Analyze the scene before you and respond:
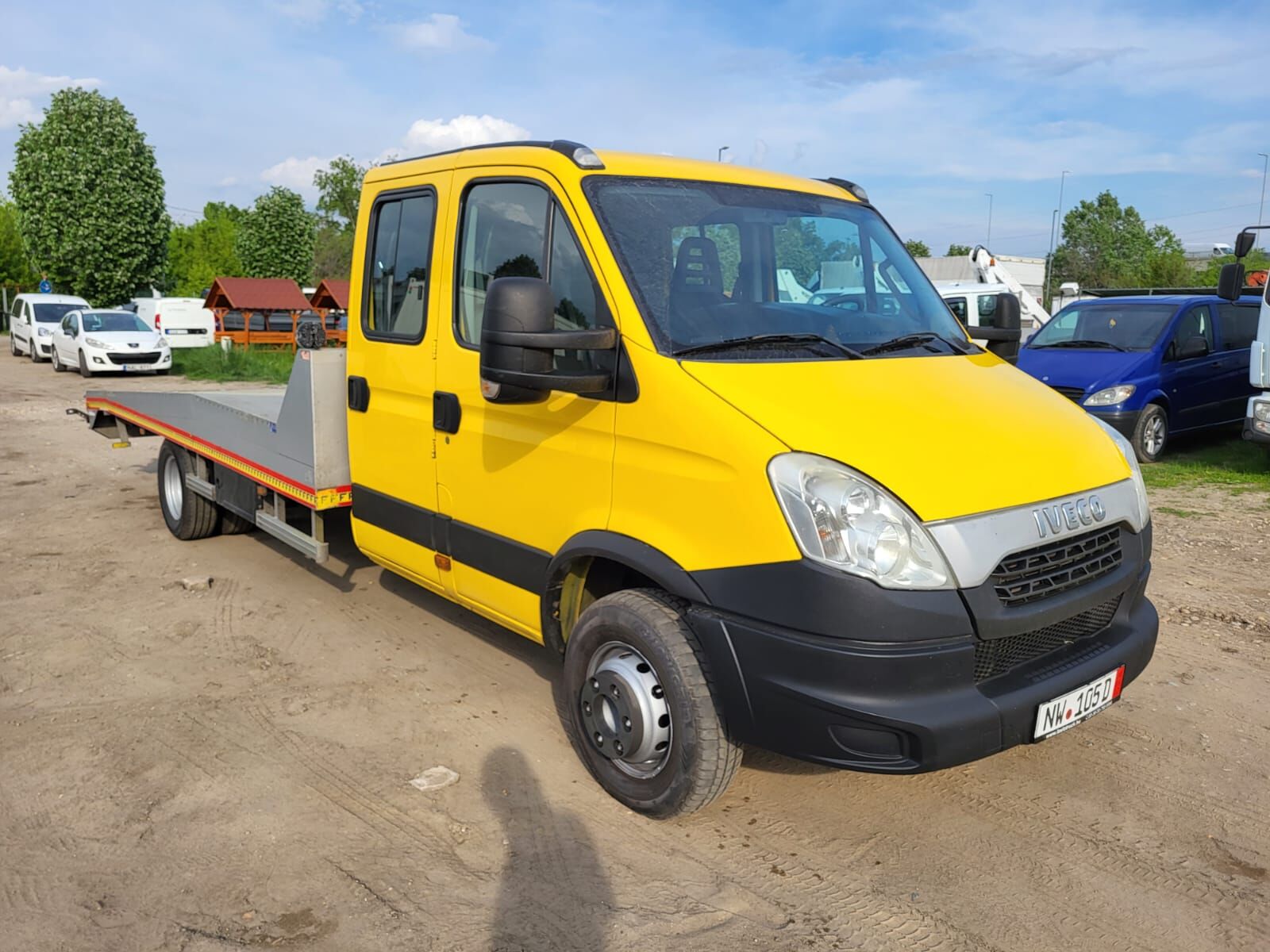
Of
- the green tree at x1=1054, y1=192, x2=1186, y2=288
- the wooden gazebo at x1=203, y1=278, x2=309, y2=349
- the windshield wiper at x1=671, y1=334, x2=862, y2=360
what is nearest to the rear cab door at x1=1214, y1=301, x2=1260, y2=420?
the windshield wiper at x1=671, y1=334, x2=862, y2=360

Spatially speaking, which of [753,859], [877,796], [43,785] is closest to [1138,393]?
[877,796]

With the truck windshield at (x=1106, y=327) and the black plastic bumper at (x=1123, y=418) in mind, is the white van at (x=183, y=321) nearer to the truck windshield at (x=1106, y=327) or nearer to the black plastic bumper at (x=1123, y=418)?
the truck windshield at (x=1106, y=327)

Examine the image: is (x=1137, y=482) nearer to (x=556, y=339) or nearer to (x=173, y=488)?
(x=556, y=339)

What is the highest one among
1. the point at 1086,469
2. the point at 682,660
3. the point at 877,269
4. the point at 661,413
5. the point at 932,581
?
the point at 877,269

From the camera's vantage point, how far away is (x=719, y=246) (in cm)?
385

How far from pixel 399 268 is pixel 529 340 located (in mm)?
1652

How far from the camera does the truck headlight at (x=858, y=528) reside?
2934 millimetres

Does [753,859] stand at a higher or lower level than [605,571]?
lower

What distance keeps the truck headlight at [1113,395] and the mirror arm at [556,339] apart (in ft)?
28.3

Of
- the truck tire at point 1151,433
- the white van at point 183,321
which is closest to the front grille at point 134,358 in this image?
the white van at point 183,321

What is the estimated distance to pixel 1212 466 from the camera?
421 inches

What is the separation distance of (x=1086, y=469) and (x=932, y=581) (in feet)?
3.08

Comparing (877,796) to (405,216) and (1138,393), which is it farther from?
(1138,393)

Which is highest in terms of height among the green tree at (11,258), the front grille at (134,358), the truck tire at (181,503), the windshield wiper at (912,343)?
the green tree at (11,258)
